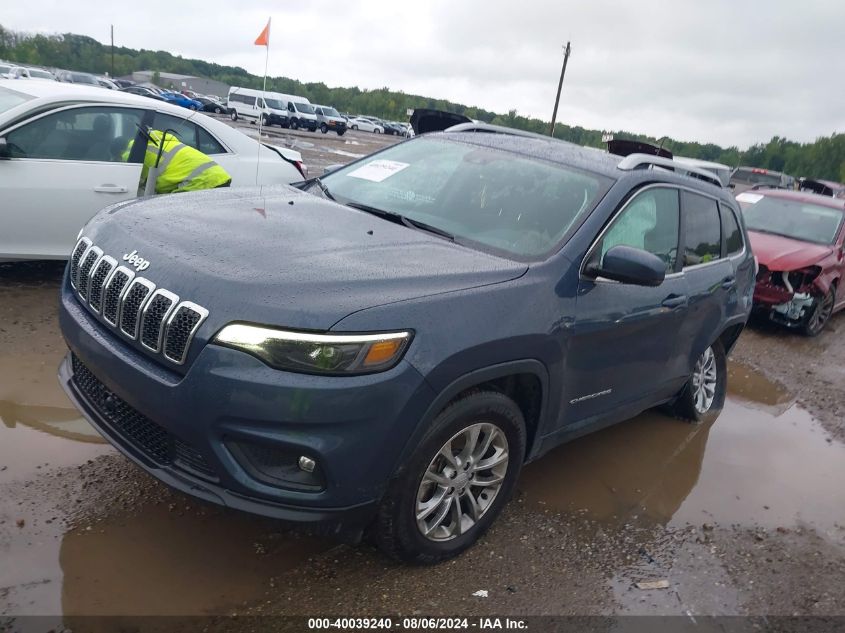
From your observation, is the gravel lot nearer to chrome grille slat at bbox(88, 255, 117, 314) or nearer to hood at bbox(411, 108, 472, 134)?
chrome grille slat at bbox(88, 255, 117, 314)

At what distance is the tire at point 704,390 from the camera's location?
4.95 m

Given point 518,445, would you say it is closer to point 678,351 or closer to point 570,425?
point 570,425

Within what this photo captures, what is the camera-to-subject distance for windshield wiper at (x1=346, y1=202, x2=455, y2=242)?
11.1ft

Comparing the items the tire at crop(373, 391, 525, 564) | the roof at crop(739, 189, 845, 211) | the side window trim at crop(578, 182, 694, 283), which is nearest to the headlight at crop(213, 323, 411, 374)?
the tire at crop(373, 391, 525, 564)

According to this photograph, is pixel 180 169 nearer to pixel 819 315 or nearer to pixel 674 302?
pixel 674 302

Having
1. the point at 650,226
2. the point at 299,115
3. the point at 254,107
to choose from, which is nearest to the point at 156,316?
the point at 650,226

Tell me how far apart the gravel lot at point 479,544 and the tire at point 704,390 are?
0.20m

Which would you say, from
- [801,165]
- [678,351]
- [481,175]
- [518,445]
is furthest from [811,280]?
[801,165]

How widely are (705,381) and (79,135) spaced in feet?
17.2

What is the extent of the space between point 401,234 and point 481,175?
80cm

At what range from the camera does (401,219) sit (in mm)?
3492

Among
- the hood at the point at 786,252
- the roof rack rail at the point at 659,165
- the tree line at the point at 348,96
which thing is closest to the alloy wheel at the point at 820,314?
the hood at the point at 786,252

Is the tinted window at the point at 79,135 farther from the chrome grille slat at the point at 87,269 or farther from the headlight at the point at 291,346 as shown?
the headlight at the point at 291,346

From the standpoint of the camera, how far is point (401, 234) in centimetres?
322
